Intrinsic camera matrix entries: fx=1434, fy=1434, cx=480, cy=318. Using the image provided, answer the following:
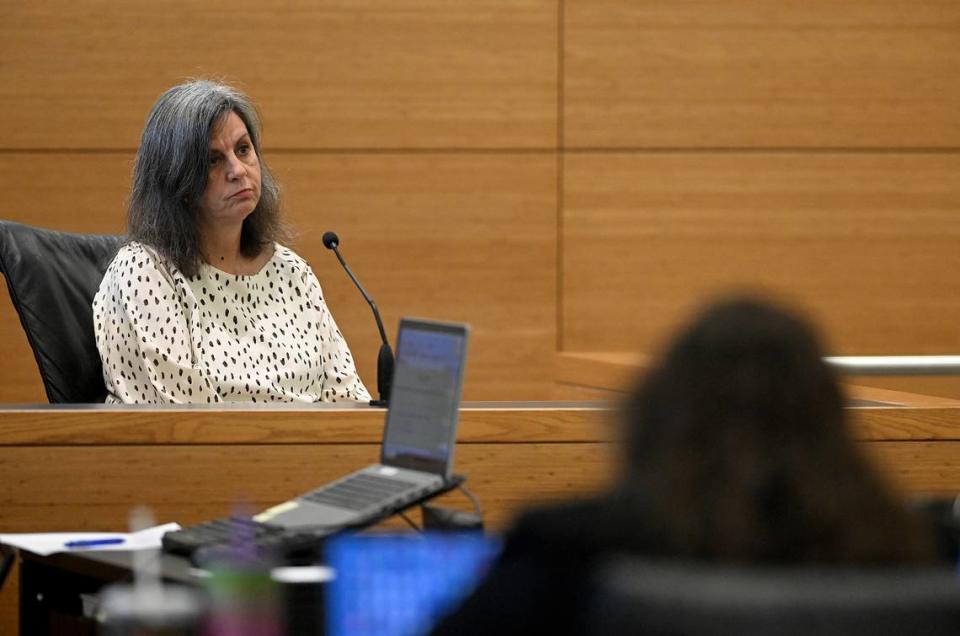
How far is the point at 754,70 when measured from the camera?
4949mm

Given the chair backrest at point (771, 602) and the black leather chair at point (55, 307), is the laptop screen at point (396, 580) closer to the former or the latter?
the chair backrest at point (771, 602)

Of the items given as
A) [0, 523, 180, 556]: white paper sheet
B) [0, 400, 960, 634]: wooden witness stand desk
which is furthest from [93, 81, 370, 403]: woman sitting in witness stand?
[0, 523, 180, 556]: white paper sheet

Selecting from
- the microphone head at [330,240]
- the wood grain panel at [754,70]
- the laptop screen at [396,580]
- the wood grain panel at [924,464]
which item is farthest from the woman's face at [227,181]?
the wood grain panel at [754,70]

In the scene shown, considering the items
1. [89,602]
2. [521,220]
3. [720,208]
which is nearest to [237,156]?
[89,602]

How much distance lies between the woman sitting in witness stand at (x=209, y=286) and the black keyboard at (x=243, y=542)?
1.08 m

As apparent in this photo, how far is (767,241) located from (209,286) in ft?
8.15

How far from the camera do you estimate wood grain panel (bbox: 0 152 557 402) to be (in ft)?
16.0

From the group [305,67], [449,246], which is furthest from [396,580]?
[305,67]

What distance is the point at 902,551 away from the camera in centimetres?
111

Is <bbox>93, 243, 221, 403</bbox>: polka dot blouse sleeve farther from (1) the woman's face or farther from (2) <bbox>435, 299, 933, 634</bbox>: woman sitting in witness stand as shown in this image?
(2) <bbox>435, 299, 933, 634</bbox>: woman sitting in witness stand

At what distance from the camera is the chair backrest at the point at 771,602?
973 millimetres

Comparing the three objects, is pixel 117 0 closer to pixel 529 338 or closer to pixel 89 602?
pixel 529 338

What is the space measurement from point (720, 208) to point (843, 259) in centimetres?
48

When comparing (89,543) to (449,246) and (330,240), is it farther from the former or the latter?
(449,246)
